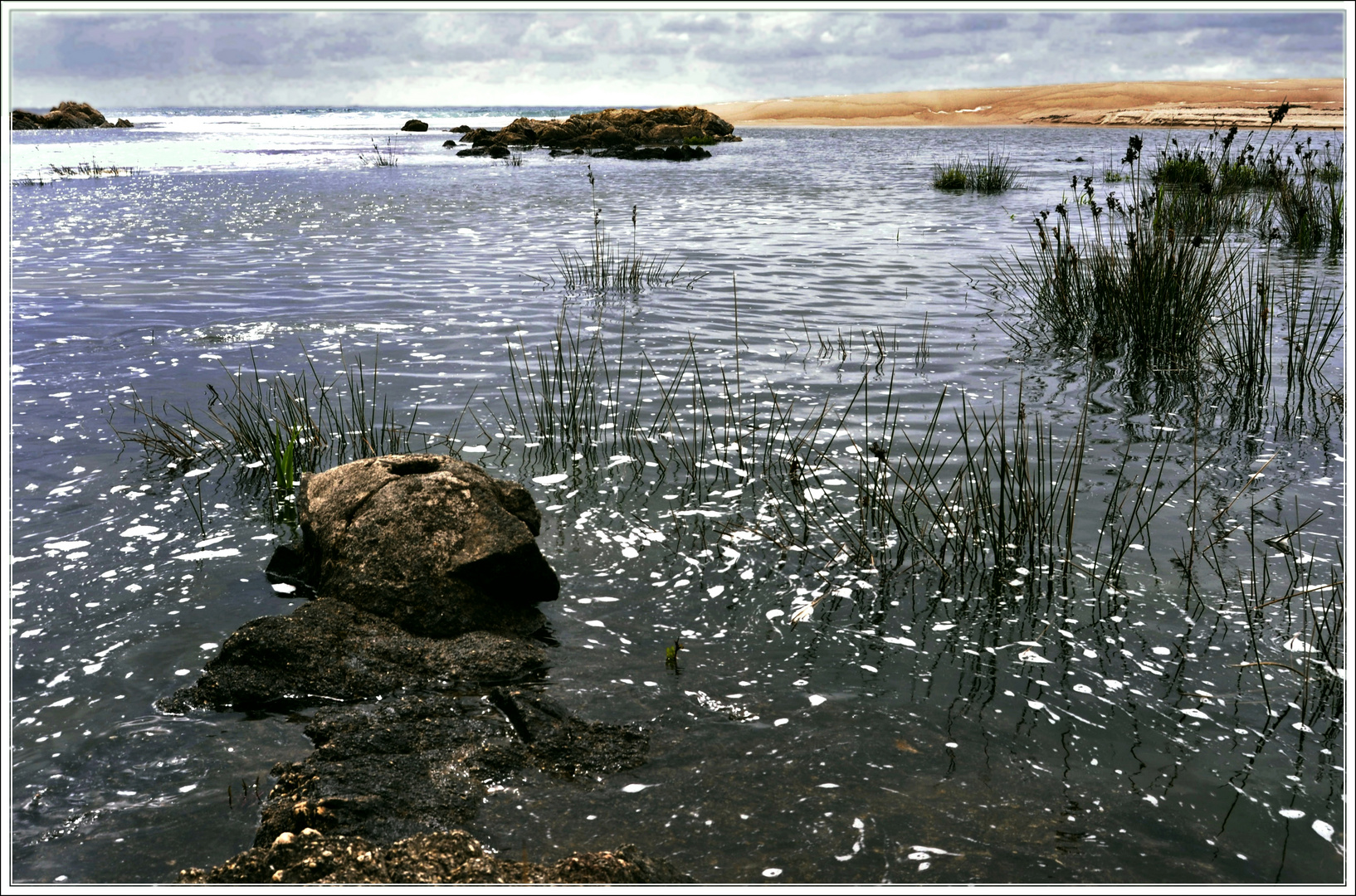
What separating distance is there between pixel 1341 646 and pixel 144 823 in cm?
Result: 424

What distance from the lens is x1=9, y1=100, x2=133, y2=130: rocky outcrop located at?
2242 inches

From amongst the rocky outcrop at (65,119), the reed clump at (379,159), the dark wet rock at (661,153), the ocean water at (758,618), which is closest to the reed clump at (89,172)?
the reed clump at (379,159)

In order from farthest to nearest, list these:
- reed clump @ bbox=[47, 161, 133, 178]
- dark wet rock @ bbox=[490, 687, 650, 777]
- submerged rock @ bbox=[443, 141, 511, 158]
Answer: submerged rock @ bbox=[443, 141, 511, 158] → reed clump @ bbox=[47, 161, 133, 178] → dark wet rock @ bbox=[490, 687, 650, 777]

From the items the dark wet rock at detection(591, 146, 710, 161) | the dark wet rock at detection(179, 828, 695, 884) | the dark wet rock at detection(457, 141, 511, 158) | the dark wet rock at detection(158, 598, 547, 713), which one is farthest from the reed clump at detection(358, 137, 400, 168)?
the dark wet rock at detection(179, 828, 695, 884)

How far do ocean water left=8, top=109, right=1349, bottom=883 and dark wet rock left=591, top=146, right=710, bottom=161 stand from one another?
29.2 m

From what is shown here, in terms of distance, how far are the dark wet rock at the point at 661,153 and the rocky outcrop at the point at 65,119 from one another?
120 feet

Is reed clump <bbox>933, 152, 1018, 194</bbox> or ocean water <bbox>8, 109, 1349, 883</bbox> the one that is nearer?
ocean water <bbox>8, 109, 1349, 883</bbox>

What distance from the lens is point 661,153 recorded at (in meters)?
39.1

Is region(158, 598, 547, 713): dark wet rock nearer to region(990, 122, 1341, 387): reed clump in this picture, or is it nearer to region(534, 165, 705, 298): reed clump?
region(990, 122, 1341, 387): reed clump

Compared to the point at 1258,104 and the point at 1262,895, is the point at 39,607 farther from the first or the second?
the point at 1258,104

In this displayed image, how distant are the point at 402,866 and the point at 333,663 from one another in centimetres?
140

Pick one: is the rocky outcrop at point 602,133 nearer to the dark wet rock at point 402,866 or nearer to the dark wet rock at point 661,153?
the dark wet rock at point 661,153

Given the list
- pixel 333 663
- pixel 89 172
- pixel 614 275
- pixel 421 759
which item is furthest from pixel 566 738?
pixel 89 172

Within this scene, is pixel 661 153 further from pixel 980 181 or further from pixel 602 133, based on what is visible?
pixel 980 181
